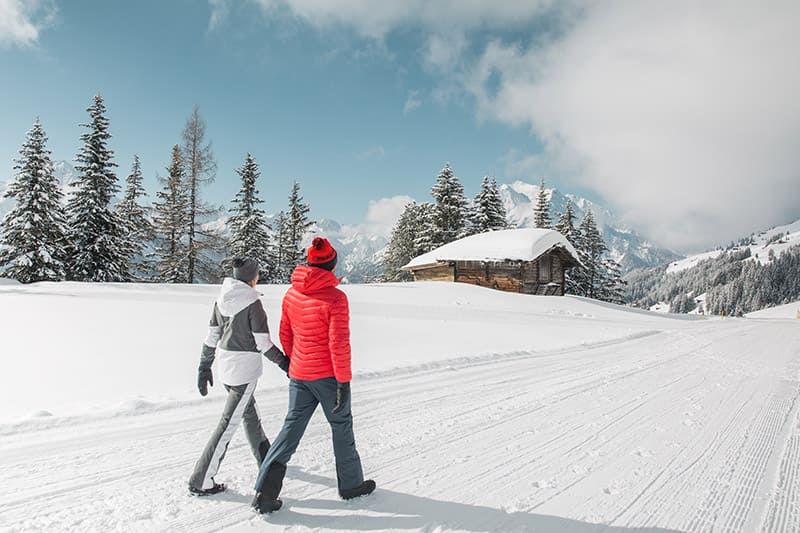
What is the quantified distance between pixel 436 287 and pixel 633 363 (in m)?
13.1

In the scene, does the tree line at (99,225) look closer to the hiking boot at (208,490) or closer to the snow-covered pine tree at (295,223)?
the snow-covered pine tree at (295,223)

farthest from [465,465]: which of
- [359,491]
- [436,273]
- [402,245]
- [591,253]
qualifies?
[591,253]

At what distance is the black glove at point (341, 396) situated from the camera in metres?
3.02

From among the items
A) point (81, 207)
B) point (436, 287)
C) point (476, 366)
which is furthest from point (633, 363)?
point (81, 207)

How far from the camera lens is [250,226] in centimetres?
3064

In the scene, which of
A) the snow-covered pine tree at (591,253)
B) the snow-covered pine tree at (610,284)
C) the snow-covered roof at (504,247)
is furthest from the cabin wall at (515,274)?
the snow-covered pine tree at (610,284)

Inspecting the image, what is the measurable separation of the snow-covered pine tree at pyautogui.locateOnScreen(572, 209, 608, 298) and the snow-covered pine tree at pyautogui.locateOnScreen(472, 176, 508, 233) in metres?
8.87

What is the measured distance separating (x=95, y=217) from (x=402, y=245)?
91.6 ft

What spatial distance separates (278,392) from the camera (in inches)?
227

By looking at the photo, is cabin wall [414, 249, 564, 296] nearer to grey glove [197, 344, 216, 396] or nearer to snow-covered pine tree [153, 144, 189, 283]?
snow-covered pine tree [153, 144, 189, 283]

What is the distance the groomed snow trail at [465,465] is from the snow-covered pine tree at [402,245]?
37253 mm

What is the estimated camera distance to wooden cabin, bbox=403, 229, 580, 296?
24281 millimetres

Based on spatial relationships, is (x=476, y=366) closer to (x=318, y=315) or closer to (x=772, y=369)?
(x=318, y=315)

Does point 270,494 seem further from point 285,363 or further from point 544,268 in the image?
point 544,268
